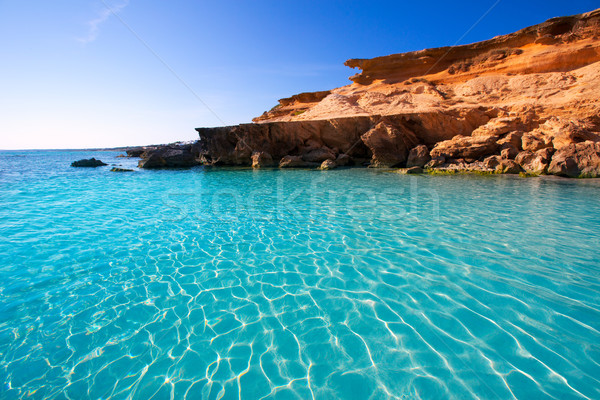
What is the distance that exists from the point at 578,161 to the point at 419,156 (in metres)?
8.39

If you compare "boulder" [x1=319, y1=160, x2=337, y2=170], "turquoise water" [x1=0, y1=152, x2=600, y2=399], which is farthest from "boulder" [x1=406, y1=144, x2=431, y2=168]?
"turquoise water" [x1=0, y1=152, x2=600, y2=399]

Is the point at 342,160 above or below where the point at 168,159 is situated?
below

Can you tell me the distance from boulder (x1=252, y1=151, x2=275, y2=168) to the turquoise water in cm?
1826

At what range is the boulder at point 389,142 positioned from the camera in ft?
67.5

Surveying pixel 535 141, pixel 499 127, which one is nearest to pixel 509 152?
pixel 535 141

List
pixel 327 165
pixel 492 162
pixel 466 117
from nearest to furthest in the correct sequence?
pixel 492 162
pixel 466 117
pixel 327 165

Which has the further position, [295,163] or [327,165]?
[295,163]

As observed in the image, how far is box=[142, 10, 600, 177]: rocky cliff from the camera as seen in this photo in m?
16.1

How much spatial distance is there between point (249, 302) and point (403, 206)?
704 centimetres

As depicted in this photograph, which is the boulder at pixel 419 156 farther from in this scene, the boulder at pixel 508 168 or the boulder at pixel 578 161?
the boulder at pixel 578 161

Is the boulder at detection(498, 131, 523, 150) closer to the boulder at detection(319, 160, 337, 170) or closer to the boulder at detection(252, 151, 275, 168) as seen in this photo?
the boulder at detection(319, 160, 337, 170)

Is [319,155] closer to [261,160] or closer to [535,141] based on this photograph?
[261,160]

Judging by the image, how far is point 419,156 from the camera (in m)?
19.6

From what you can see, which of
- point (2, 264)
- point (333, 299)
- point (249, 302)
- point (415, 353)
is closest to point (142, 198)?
point (2, 264)
